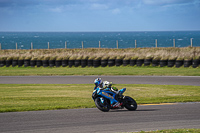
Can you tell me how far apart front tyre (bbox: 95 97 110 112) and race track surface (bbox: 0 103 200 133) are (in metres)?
0.18

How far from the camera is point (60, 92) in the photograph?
19.1m

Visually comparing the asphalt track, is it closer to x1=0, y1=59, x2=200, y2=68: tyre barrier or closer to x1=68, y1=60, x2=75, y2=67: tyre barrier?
x1=0, y1=59, x2=200, y2=68: tyre barrier

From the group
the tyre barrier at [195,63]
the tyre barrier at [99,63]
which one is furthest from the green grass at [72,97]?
the tyre barrier at [99,63]

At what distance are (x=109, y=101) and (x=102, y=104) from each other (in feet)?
1.21

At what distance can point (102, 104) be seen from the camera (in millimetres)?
12328

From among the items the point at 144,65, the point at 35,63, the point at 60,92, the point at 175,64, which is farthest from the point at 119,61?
the point at 60,92

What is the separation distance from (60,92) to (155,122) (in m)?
9.60

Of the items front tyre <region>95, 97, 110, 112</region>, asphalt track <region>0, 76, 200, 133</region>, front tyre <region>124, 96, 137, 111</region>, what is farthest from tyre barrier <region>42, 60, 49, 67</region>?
front tyre <region>124, 96, 137, 111</region>

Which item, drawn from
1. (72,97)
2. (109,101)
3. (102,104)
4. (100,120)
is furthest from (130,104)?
(72,97)

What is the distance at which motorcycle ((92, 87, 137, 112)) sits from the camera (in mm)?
12297

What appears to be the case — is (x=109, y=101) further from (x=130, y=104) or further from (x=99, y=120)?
(x=99, y=120)

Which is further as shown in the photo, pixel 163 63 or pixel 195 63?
pixel 163 63

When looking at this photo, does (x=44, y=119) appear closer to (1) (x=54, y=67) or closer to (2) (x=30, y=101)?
(2) (x=30, y=101)

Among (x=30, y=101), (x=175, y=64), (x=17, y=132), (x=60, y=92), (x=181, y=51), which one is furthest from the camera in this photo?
(x=181, y=51)
